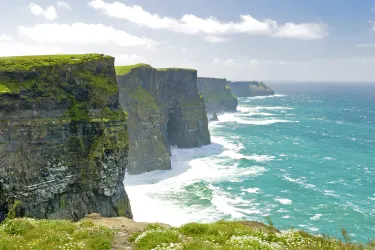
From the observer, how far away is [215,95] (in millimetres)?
184250

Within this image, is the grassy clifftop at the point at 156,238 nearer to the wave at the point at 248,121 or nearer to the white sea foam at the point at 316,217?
the white sea foam at the point at 316,217

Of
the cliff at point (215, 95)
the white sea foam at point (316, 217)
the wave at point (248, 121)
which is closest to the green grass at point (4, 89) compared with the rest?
the white sea foam at point (316, 217)

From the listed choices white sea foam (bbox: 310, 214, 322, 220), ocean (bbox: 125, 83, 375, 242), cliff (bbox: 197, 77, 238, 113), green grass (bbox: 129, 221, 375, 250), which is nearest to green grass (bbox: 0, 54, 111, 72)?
ocean (bbox: 125, 83, 375, 242)

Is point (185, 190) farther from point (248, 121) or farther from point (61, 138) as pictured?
point (248, 121)

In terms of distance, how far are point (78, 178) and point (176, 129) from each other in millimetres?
62908

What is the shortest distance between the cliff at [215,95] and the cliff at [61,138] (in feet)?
451

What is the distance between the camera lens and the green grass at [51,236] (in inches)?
518

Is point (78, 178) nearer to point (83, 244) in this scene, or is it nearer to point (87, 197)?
point (87, 197)

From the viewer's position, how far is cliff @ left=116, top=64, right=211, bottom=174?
72.3 m

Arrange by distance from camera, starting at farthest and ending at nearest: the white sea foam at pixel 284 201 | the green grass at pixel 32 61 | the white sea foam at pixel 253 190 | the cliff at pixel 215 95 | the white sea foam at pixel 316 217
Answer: the cliff at pixel 215 95 → the white sea foam at pixel 253 190 → the white sea foam at pixel 284 201 → the white sea foam at pixel 316 217 → the green grass at pixel 32 61

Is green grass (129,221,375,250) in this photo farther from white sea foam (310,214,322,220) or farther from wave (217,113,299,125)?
wave (217,113,299,125)

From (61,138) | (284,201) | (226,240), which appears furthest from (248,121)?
(226,240)

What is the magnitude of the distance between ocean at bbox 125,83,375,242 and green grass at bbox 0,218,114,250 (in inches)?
746

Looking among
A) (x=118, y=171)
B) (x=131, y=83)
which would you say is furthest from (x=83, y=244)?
(x=131, y=83)
